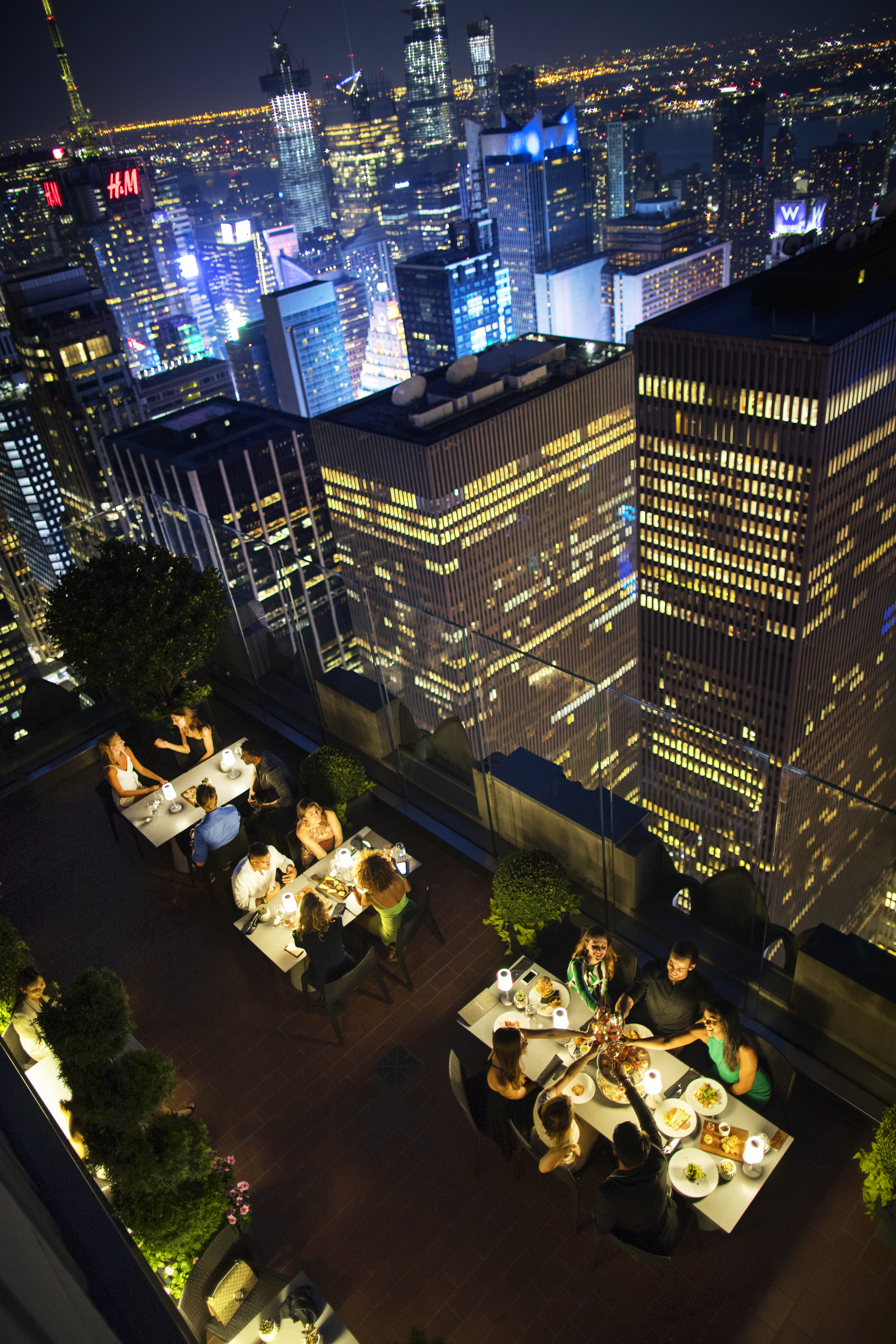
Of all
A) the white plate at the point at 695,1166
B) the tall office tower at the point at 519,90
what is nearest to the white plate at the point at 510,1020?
the white plate at the point at 695,1166

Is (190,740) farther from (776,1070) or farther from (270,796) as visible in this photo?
(776,1070)

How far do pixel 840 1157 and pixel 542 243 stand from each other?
152 meters

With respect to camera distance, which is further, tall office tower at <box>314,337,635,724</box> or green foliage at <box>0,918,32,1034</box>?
tall office tower at <box>314,337,635,724</box>

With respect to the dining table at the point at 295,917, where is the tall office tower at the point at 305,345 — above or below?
below

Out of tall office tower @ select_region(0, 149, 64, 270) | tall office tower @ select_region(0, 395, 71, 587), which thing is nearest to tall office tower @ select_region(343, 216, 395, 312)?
tall office tower @ select_region(0, 149, 64, 270)

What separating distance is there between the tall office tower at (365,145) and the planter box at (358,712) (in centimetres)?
18662

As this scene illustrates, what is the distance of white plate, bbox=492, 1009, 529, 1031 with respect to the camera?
5.57 metres

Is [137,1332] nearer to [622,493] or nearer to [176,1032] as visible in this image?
[176,1032]

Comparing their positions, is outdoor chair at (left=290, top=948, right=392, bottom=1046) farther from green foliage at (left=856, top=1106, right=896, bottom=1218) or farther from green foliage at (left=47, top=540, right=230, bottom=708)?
green foliage at (left=47, top=540, right=230, bottom=708)

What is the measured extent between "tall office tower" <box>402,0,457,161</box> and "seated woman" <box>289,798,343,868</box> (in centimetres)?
19278

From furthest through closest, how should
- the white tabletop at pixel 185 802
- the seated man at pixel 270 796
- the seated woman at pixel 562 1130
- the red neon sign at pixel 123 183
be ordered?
the red neon sign at pixel 123 183, the seated man at pixel 270 796, the white tabletop at pixel 185 802, the seated woman at pixel 562 1130

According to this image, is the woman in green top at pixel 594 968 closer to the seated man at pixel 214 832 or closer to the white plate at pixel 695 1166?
the white plate at pixel 695 1166

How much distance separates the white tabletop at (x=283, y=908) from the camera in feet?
21.0

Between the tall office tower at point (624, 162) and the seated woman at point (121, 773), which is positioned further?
the tall office tower at point (624, 162)
